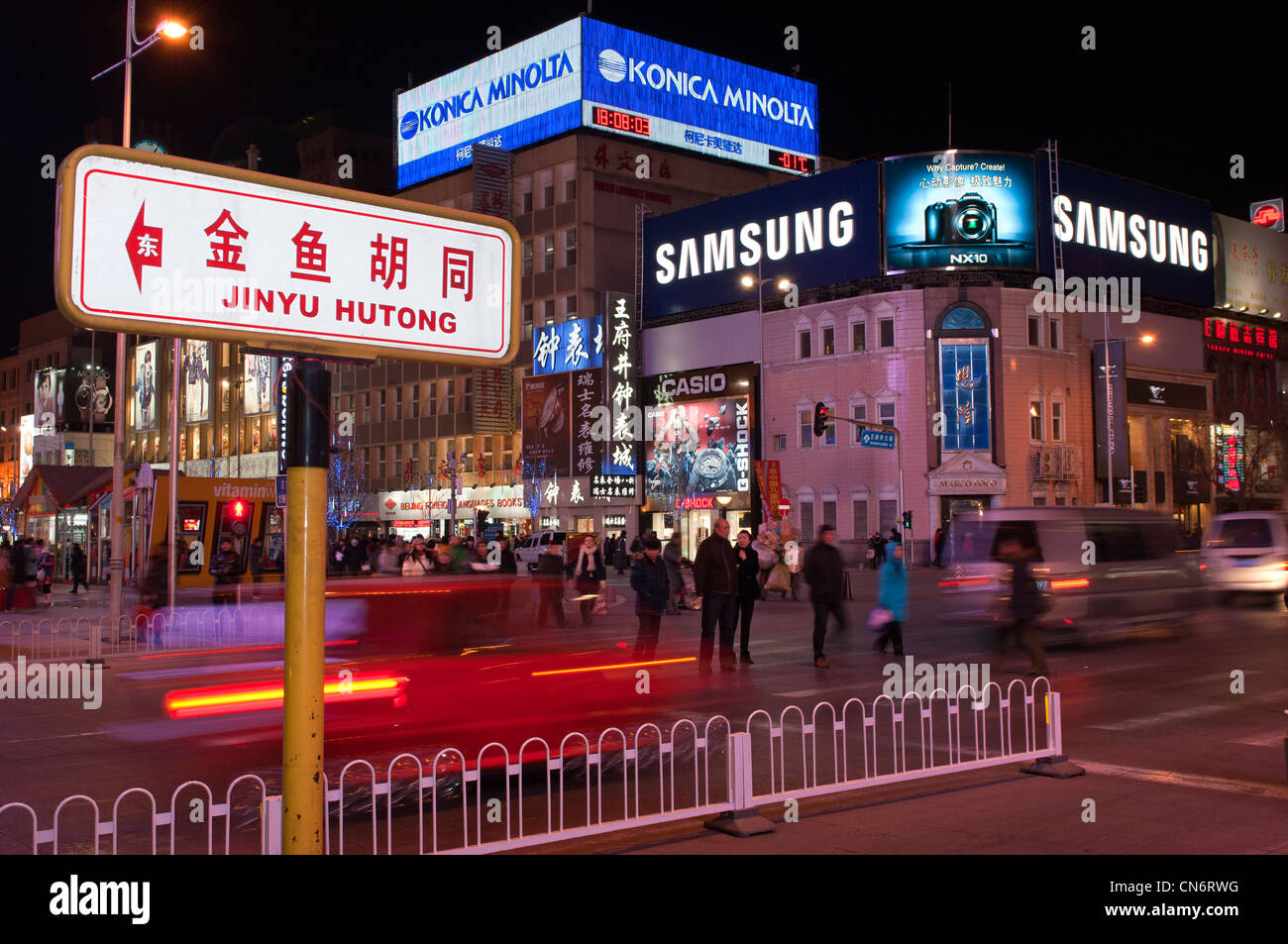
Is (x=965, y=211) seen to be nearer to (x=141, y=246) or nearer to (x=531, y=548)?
(x=531, y=548)

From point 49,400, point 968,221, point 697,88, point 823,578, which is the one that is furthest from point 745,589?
point 49,400

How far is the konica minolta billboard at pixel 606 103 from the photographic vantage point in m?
62.7

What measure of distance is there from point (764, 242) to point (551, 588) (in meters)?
44.9

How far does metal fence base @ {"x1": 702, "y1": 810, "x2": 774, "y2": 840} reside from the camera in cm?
681

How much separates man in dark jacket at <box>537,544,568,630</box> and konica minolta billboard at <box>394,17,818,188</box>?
148ft

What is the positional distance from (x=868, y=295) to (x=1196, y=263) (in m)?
19.9

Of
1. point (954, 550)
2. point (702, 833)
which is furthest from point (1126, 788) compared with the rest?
point (954, 550)

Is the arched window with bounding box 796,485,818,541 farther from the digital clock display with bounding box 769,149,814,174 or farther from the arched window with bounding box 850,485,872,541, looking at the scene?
the digital clock display with bounding box 769,149,814,174

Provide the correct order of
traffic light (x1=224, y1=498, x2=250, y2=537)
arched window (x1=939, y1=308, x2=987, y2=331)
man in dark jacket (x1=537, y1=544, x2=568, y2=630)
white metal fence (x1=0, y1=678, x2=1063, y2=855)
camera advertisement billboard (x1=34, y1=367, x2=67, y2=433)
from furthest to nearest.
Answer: camera advertisement billboard (x1=34, y1=367, x2=67, y2=433)
arched window (x1=939, y1=308, x2=987, y2=331)
traffic light (x1=224, y1=498, x2=250, y2=537)
man in dark jacket (x1=537, y1=544, x2=568, y2=630)
white metal fence (x1=0, y1=678, x2=1063, y2=855)

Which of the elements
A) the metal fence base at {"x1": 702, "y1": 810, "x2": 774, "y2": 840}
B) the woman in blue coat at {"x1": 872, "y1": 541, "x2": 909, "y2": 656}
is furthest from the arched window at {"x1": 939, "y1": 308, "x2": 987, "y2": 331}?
the metal fence base at {"x1": 702, "y1": 810, "x2": 774, "y2": 840}

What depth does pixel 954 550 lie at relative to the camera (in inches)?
749

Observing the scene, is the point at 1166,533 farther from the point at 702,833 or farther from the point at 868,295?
the point at 868,295

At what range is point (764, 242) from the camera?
55688 mm

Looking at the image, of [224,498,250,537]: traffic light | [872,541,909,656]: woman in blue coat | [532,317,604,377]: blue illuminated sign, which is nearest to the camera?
[872,541,909,656]: woman in blue coat
